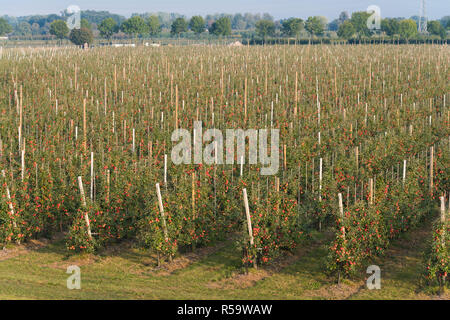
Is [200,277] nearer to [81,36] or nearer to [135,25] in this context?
[81,36]

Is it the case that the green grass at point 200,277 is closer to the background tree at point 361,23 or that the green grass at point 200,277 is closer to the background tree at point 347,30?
the background tree at point 347,30

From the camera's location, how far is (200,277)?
41.7ft

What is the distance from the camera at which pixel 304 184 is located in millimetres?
17469

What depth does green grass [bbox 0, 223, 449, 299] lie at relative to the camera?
11.8 meters

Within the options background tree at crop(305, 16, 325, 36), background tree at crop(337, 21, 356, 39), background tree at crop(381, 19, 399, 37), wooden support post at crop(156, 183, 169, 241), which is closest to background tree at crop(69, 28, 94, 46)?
background tree at crop(305, 16, 325, 36)

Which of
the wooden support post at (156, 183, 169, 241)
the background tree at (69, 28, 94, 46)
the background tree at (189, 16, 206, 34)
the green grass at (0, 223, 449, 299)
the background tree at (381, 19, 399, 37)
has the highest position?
the background tree at (189, 16, 206, 34)

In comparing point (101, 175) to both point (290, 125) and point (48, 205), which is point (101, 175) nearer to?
point (48, 205)

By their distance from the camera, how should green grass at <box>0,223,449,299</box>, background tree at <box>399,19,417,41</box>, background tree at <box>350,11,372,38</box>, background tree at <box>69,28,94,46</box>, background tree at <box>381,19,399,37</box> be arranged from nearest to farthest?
green grass at <box>0,223,449,299</box> → background tree at <box>69,28,94,46</box> → background tree at <box>399,19,417,41</box> → background tree at <box>350,11,372,38</box> → background tree at <box>381,19,399,37</box>

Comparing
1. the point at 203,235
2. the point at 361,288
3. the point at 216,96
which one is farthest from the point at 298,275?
the point at 216,96

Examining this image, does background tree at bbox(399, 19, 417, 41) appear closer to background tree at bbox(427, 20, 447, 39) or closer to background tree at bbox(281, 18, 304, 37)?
background tree at bbox(427, 20, 447, 39)

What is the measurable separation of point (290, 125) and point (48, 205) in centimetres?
1010

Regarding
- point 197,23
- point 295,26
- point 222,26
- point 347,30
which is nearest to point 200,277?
point 347,30

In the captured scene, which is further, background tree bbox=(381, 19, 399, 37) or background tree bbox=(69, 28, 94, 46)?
background tree bbox=(381, 19, 399, 37)

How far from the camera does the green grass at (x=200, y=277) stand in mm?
11820
